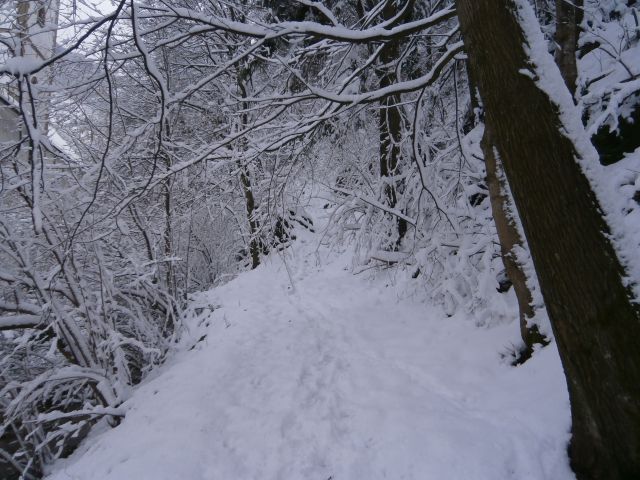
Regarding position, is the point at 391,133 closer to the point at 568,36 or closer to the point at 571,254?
the point at 568,36

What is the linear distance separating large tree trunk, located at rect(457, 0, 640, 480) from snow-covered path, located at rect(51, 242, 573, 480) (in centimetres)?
43

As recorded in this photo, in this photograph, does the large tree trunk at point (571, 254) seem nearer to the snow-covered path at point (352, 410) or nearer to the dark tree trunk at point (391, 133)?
the snow-covered path at point (352, 410)

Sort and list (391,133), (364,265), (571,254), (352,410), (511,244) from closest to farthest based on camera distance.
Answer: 1. (571,254)
2. (511,244)
3. (352,410)
4. (391,133)
5. (364,265)

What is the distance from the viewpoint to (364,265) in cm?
690

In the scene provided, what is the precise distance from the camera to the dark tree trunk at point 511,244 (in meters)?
3.08

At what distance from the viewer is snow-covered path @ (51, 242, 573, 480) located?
7.98 ft

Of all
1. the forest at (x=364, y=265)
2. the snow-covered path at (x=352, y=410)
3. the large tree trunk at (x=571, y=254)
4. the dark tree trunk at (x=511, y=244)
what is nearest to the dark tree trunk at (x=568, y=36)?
the forest at (x=364, y=265)

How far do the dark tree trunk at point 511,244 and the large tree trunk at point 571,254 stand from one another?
1231 mm

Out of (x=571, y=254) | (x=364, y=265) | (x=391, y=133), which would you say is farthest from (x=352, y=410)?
(x=391, y=133)

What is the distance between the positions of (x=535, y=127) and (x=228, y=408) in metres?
3.65

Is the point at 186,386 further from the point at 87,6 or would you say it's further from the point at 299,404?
the point at 87,6

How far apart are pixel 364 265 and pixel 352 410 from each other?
12.4ft

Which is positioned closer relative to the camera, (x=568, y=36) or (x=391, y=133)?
(x=568, y=36)

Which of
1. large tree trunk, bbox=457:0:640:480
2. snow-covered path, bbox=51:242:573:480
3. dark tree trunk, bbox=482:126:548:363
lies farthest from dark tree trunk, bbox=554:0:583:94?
snow-covered path, bbox=51:242:573:480
